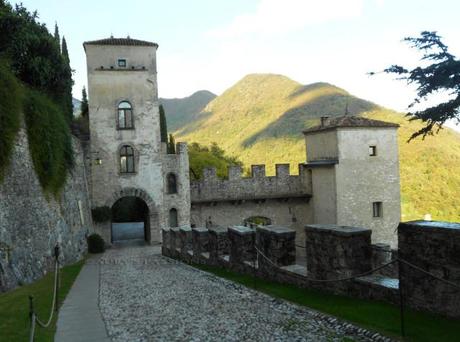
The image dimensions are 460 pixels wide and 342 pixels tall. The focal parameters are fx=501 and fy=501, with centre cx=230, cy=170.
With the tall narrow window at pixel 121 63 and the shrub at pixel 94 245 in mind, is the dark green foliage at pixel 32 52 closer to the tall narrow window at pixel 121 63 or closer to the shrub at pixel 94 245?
the tall narrow window at pixel 121 63

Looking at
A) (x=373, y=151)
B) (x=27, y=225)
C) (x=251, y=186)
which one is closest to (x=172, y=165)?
(x=251, y=186)

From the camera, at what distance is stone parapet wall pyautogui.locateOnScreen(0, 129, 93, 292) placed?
1252cm

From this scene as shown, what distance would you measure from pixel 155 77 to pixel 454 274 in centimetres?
2536

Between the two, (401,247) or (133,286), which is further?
(133,286)

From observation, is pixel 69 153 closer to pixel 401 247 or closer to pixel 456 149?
pixel 401 247

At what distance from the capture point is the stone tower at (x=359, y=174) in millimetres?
28844

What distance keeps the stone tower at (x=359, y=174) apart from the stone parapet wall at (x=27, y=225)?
49.3 feet

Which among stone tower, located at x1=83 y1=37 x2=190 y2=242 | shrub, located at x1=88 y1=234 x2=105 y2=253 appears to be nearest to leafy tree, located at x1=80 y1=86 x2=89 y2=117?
stone tower, located at x1=83 y1=37 x2=190 y2=242

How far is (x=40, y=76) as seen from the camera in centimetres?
2344

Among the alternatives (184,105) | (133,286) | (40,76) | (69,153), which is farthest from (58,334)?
(184,105)

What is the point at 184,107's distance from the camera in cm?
15925

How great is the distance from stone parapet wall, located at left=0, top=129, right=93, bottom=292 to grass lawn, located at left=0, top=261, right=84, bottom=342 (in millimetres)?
461

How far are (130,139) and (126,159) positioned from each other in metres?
1.20

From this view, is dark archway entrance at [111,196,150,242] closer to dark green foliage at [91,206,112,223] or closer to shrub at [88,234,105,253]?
dark green foliage at [91,206,112,223]
